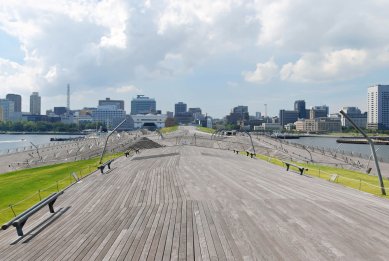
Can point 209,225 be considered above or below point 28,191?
above

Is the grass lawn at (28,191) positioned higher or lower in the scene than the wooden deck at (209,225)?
lower

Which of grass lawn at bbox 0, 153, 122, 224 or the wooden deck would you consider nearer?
the wooden deck

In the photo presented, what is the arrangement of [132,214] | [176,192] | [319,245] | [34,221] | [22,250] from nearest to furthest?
[319,245] → [22,250] → [132,214] → [34,221] → [176,192]

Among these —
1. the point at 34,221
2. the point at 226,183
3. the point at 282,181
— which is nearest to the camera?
the point at 34,221

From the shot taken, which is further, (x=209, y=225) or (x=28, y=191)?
(x=28, y=191)

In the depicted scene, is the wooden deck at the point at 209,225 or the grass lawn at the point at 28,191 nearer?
the wooden deck at the point at 209,225

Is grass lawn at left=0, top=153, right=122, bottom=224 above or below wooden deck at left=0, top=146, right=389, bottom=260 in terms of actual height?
below

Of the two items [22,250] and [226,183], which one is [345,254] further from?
[226,183]

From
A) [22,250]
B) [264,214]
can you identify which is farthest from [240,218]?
[22,250]
